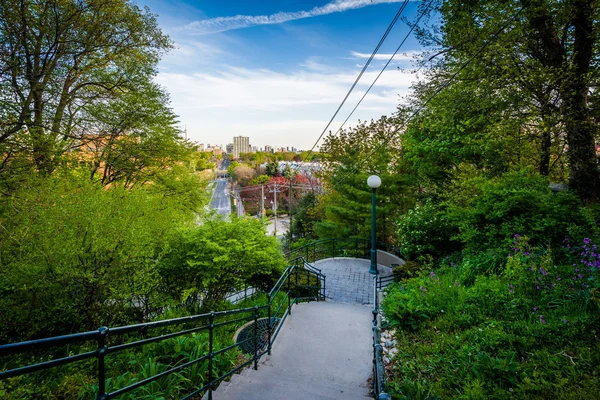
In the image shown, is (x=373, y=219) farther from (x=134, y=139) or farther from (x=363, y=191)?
(x=134, y=139)

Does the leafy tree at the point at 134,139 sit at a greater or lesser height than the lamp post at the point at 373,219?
greater

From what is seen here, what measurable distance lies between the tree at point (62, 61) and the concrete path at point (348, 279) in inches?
299

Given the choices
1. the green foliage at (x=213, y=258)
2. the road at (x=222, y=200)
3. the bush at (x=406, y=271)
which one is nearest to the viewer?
the green foliage at (x=213, y=258)

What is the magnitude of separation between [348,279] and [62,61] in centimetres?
1067

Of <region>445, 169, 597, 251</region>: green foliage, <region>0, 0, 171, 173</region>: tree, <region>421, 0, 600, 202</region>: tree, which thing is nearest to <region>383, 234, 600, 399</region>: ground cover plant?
<region>445, 169, 597, 251</region>: green foliage

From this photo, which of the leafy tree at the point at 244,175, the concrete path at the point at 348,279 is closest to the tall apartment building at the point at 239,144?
the leafy tree at the point at 244,175

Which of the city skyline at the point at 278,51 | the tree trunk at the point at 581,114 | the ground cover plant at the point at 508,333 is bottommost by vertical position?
the ground cover plant at the point at 508,333

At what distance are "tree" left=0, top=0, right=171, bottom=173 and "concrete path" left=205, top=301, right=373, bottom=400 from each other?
560 centimetres

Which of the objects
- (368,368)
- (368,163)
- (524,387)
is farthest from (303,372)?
(368,163)

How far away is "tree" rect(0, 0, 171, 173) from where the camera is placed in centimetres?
638

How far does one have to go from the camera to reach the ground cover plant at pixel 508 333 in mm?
2812

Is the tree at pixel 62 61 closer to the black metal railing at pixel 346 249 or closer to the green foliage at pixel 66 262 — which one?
the green foliage at pixel 66 262

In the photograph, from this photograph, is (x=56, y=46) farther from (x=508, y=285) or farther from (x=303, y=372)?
(x=508, y=285)

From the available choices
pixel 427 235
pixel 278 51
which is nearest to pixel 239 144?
pixel 278 51
